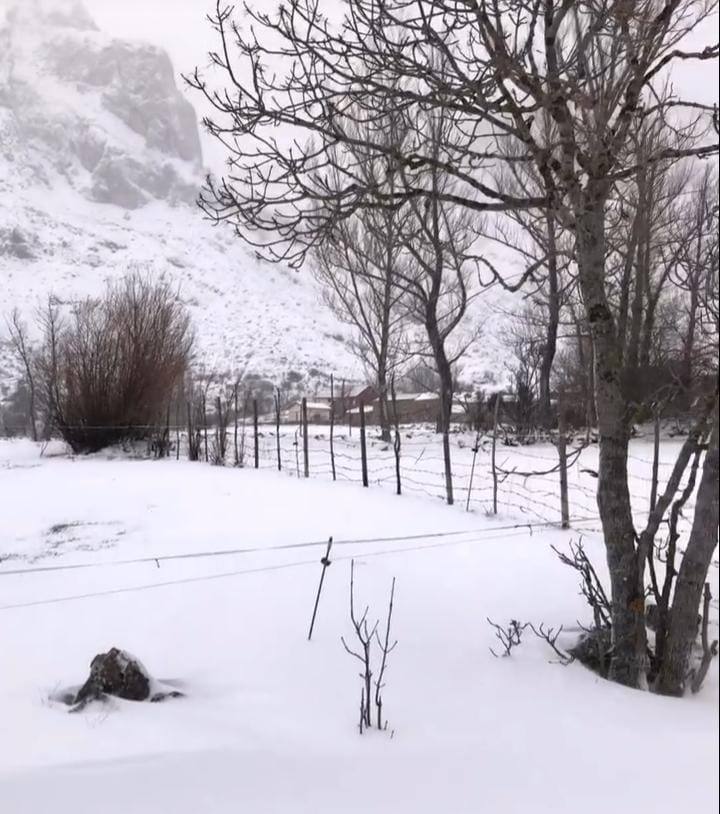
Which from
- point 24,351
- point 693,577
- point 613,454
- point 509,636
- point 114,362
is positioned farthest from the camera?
point 114,362

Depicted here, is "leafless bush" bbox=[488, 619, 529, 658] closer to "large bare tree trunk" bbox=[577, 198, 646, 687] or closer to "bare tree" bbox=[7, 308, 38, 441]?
"large bare tree trunk" bbox=[577, 198, 646, 687]

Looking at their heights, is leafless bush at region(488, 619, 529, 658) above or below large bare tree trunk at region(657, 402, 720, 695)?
below

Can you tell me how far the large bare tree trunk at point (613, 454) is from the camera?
5.98 ft

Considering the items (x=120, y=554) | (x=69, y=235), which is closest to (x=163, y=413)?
(x=69, y=235)

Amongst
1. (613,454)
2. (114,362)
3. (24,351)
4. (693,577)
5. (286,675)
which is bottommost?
(286,675)

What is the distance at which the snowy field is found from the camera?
1.17 meters

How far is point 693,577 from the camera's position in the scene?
167cm

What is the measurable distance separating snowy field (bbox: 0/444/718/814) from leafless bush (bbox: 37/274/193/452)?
1.00 metres

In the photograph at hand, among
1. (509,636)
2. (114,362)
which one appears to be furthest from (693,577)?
(114,362)

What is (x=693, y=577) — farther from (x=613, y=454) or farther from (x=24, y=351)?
(x=24, y=351)

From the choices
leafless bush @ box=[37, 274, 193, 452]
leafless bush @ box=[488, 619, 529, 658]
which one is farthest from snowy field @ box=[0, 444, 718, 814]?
leafless bush @ box=[37, 274, 193, 452]

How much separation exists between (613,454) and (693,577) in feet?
1.32

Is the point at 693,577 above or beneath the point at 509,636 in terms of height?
above

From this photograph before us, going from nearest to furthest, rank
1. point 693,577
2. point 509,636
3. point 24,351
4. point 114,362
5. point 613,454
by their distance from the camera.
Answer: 1. point 693,577
2. point 613,454
3. point 509,636
4. point 24,351
5. point 114,362
